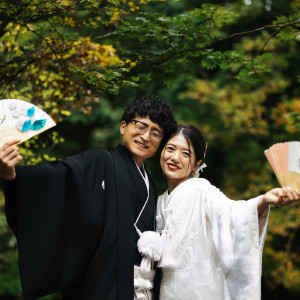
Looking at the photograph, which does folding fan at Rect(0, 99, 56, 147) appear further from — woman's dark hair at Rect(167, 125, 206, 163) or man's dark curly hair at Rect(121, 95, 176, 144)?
woman's dark hair at Rect(167, 125, 206, 163)

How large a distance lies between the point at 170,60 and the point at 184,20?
1.33 feet

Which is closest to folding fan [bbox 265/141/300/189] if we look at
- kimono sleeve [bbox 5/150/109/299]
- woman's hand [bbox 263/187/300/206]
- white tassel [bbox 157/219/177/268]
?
woman's hand [bbox 263/187/300/206]

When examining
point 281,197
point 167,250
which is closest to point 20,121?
point 167,250

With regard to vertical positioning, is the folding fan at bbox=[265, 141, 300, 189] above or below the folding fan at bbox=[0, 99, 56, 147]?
below

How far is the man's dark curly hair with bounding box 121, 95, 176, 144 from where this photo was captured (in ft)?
10.1

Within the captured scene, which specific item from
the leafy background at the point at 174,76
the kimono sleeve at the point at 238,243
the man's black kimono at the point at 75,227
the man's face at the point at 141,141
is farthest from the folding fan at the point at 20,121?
the kimono sleeve at the point at 238,243

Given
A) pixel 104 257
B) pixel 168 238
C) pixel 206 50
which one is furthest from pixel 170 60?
pixel 104 257

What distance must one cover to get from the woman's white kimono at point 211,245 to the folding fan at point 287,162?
0.93ft

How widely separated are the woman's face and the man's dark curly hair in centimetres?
12

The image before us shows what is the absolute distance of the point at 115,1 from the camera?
273 cm

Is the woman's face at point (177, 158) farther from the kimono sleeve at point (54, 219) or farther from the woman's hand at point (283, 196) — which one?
the woman's hand at point (283, 196)

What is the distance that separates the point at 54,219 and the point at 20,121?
0.65 m

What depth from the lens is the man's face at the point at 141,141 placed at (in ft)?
9.92

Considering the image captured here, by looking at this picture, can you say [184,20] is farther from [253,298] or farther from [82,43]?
[253,298]
